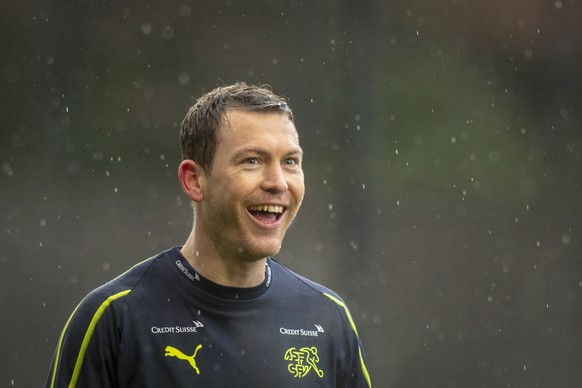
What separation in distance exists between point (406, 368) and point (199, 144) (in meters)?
4.16

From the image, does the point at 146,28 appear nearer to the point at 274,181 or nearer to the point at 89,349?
the point at 274,181

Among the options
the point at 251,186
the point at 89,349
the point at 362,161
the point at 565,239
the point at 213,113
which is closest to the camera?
the point at 89,349

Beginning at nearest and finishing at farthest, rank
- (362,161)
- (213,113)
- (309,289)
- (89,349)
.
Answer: (89,349) < (213,113) < (309,289) < (362,161)

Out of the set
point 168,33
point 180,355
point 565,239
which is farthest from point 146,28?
point 180,355

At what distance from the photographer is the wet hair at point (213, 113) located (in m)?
2.48

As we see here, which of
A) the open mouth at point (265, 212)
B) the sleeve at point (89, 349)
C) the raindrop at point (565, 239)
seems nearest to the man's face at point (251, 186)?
the open mouth at point (265, 212)

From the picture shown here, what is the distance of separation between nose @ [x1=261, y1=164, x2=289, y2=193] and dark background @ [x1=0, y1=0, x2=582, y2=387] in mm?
3681

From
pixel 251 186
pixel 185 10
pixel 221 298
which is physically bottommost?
pixel 221 298

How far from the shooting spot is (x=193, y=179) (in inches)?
99.2

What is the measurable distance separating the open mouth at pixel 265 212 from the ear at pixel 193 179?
15cm

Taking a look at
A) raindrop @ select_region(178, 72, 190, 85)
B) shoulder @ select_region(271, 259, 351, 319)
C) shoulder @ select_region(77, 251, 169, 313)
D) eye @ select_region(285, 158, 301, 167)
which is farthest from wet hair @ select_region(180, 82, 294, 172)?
raindrop @ select_region(178, 72, 190, 85)

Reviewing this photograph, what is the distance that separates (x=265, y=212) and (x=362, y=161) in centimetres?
425

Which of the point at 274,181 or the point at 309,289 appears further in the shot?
the point at 309,289

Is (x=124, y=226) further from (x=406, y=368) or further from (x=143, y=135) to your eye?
(x=406, y=368)
